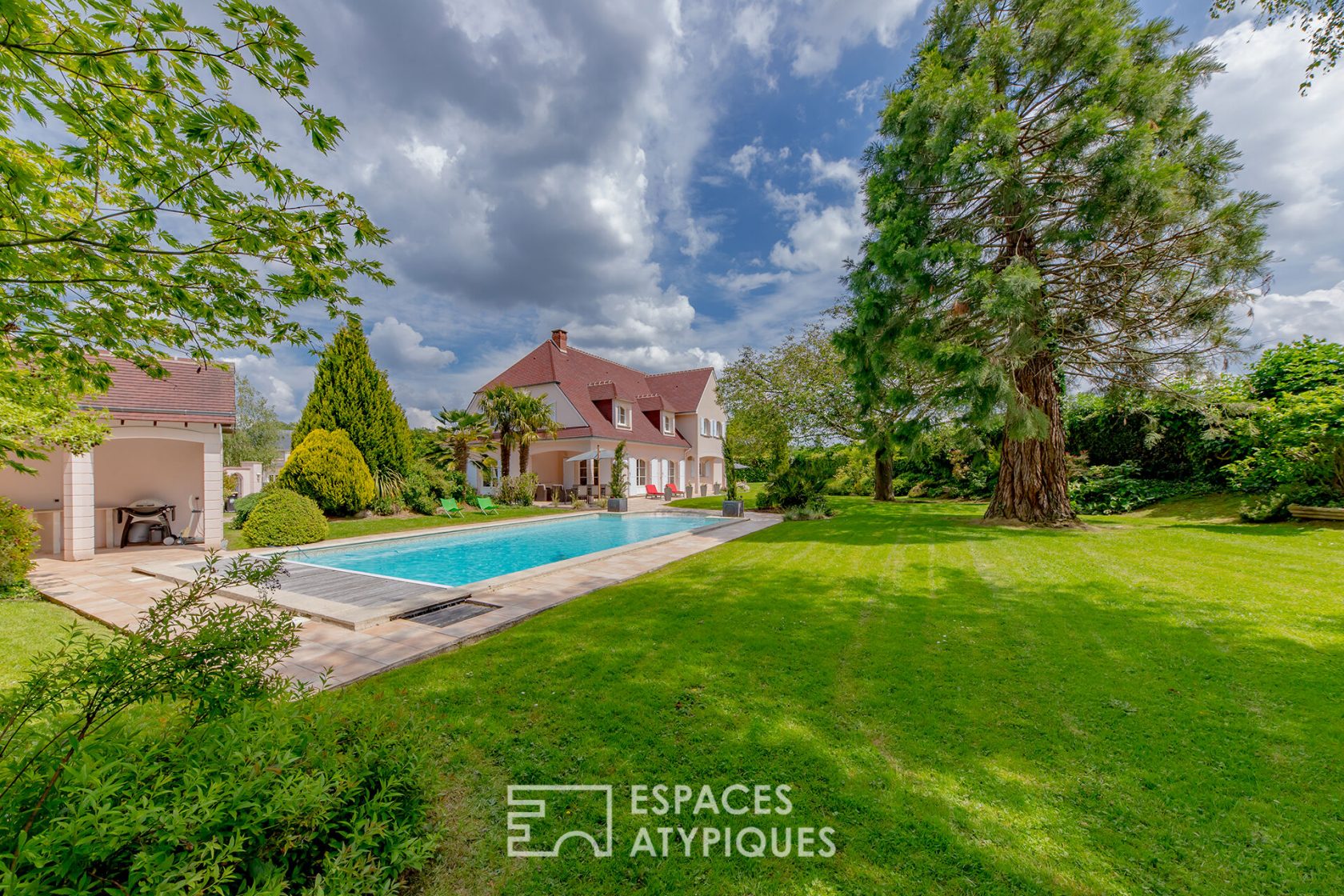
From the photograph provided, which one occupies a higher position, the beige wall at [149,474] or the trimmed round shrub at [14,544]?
the beige wall at [149,474]

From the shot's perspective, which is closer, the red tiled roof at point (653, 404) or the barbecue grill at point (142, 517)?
the barbecue grill at point (142, 517)

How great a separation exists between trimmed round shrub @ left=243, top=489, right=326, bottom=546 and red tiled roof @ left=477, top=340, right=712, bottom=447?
13.1 meters

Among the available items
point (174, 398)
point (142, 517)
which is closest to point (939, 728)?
point (174, 398)

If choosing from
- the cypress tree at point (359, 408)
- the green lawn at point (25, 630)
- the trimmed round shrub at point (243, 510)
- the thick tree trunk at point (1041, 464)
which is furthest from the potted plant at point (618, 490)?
the green lawn at point (25, 630)

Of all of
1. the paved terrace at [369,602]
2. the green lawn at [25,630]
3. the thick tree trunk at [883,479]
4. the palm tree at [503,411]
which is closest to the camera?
the green lawn at [25,630]

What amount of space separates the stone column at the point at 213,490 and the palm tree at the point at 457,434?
8.69 m

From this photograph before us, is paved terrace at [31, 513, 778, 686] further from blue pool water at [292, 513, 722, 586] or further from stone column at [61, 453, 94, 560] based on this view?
blue pool water at [292, 513, 722, 586]

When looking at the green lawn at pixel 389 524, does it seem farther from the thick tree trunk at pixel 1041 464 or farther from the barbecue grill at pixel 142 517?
the thick tree trunk at pixel 1041 464

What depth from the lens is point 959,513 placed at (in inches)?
614

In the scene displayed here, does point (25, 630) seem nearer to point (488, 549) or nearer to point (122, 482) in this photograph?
point (488, 549)

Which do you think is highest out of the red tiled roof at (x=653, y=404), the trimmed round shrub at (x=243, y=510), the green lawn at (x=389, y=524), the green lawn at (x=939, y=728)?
the red tiled roof at (x=653, y=404)

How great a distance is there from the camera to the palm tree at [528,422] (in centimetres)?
2125

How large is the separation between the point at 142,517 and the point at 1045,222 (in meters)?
23.5

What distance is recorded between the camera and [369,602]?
6852mm
